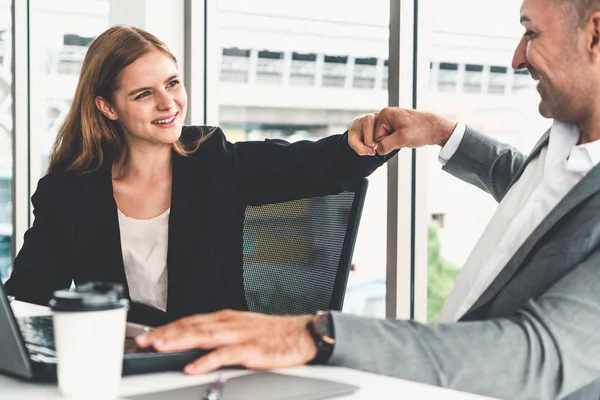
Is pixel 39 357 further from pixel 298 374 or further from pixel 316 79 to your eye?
pixel 316 79

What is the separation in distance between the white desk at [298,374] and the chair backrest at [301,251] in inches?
25.1

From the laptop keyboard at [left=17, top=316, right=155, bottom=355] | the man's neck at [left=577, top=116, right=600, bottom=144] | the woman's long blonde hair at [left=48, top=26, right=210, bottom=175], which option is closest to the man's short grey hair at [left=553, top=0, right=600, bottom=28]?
the man's neck at [left=577, top=116, right=600, bottom=144]

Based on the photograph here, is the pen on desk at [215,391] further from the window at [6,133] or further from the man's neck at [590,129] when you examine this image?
the window at [6,133]

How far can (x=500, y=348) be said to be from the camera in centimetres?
106

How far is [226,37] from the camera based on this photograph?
3598 mm

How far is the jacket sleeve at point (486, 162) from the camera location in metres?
1.84

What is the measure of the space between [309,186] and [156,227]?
487 millimetres

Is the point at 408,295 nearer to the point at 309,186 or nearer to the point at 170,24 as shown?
the point at 309,186

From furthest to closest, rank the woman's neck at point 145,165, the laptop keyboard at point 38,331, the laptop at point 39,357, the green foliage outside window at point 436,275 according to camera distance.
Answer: the green foliage outside window at point 436,275
the woman's neck at point 145,165
the laptop keyboard at point 38,331
the laptop at point 39,357

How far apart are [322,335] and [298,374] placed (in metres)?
0.06

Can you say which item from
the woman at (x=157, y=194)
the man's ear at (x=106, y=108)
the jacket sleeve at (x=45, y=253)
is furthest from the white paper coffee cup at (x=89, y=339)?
the man's ear at (x=106, y=108)

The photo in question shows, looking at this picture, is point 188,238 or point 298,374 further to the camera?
point 188,238

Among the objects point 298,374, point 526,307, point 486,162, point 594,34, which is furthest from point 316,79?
point 298,374

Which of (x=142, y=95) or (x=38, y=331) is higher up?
(x=142, y=95)
